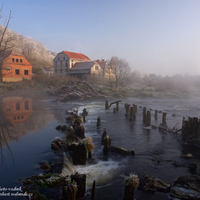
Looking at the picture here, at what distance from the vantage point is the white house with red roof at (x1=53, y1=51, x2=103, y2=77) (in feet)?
195

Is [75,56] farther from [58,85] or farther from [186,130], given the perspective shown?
[186,130]

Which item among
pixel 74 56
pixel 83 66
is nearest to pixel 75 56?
pixel 74 56

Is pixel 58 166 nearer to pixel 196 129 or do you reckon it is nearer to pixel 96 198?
pixel 96 198

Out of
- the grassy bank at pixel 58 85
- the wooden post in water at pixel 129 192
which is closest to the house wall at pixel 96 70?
the grassy bank at pixel 58 85

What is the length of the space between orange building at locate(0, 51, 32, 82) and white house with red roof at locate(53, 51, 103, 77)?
46.9ft

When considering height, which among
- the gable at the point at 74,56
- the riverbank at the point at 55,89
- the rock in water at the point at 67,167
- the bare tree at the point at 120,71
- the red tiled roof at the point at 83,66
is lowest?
the rock in water at the point at 67,167

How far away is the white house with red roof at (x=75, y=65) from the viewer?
59.3m

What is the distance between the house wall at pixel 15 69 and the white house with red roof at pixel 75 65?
14161mm

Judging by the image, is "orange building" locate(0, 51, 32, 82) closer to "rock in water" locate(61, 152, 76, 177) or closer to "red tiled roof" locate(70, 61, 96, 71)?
"red tiled roof" locate(70, 61, 96, 71)

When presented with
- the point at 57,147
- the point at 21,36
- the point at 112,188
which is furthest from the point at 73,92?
the point at 21,36

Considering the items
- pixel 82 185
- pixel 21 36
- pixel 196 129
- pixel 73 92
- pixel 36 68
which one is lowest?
pixel 82 185

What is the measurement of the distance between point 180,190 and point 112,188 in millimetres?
2234

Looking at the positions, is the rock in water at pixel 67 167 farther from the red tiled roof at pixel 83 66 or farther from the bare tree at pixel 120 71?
the red tiled roof at pixel 83 66

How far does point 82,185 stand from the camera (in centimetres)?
513
